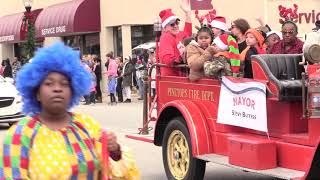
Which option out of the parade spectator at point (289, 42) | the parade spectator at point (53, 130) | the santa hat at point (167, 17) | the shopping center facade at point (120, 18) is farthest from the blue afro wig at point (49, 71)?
the shopping center facade at point (120, 18)

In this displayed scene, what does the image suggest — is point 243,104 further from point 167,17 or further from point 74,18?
point 74,18

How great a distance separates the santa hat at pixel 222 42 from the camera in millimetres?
6910

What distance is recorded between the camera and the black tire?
7.08 m

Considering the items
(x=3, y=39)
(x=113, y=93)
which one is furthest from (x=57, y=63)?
(x=3, y=39)

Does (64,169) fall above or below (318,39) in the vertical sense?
below

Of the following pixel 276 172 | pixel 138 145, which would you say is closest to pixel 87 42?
pixel 138 145

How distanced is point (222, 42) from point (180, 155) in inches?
57.3

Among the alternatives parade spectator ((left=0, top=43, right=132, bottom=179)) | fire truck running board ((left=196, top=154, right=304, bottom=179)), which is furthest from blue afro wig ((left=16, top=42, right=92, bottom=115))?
fire truck running board ((left=196, top=154, right=304, bottom=179))

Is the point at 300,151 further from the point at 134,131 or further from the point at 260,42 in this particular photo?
the point at 134,131

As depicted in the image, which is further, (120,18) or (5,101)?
(120,18)

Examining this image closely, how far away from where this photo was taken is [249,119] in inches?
246

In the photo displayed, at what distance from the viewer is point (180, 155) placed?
7441 millimetres

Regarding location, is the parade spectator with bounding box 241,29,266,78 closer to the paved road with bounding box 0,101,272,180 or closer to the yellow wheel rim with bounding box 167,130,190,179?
the yellow wheel rim with bounding box 167,130,190,179

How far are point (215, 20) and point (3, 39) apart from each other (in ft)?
108
